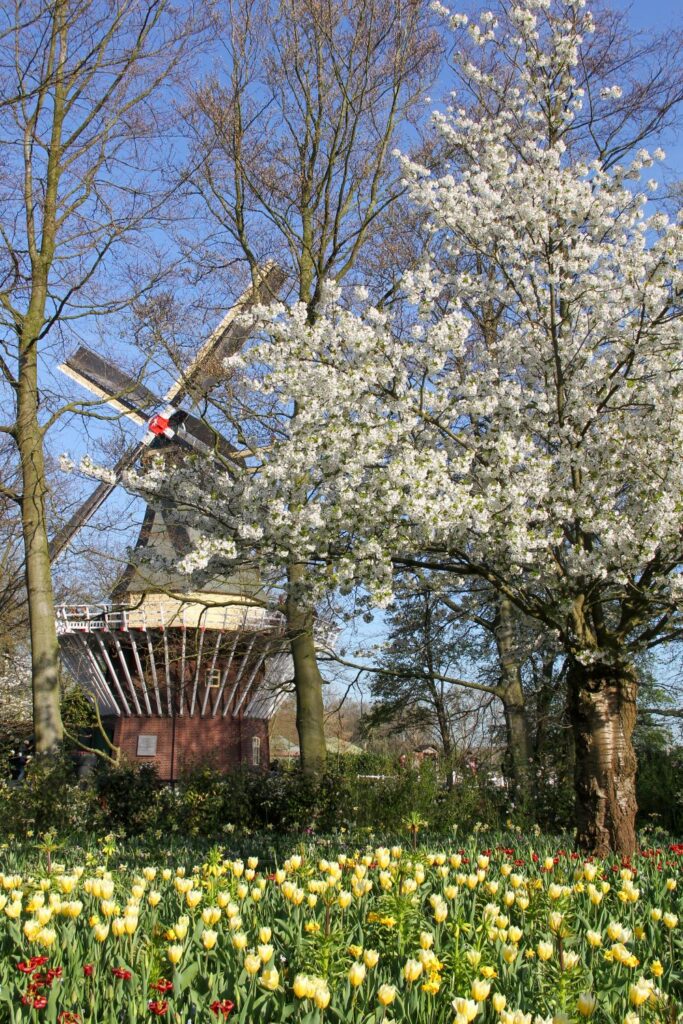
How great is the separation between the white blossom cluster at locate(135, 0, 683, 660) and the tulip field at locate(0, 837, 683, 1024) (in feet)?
11.0

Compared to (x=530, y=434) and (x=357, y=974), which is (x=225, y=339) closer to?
(x=530, y=434)

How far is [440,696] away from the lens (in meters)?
20.8

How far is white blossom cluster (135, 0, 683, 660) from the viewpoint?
25.2 feet

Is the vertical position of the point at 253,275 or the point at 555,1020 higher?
the point at 253,275

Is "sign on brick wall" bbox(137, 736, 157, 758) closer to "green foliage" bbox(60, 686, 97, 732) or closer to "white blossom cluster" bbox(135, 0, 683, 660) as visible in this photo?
"green foliage" bbox(60, 686, 97, 732)

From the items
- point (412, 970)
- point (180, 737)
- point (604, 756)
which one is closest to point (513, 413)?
point (604, 756)

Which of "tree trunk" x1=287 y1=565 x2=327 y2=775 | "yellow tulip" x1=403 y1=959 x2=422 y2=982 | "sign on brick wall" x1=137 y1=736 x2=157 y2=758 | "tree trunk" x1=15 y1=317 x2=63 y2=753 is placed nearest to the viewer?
"yellow tulip" x1=403 y1=959 x2=422 y2=982

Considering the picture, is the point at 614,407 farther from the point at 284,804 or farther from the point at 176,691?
the point at 176,691

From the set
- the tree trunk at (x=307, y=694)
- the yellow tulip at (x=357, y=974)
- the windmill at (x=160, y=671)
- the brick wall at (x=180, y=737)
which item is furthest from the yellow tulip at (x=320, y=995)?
the brick wall at (x=180, y=737)

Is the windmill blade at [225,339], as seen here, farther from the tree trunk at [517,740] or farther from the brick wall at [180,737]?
the brick wall at [180,737]

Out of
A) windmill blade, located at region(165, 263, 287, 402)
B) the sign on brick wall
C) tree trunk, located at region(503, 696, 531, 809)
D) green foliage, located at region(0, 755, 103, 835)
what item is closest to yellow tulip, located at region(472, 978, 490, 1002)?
green foliage, located at region(0, 755, 103, 835)

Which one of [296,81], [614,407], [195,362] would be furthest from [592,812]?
[296,81]

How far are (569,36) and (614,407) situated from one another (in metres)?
3.83

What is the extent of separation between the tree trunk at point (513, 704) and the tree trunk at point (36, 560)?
6047 millimetres
